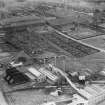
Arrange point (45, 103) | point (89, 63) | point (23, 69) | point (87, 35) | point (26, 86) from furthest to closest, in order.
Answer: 1. point (87, 35)
2. point (89, 63)
3. point (23, 69)
4. point (26, 86)
5. point (45, 103)

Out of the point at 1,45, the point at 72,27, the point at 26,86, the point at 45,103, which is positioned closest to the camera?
the point at 45,103

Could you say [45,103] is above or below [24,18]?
below

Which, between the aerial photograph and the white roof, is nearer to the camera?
the aerial photograph

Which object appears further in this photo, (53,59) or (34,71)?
(53,59)

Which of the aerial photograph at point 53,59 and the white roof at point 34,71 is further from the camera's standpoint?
the white roof at point 34,71

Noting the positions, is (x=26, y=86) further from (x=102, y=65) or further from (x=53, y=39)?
(x=53, y=39)

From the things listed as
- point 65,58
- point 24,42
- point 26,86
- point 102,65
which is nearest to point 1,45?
point 24,42

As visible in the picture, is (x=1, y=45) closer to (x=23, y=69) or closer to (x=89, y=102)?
(x=23, y=69)

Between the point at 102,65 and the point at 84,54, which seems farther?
the point at 84,54
